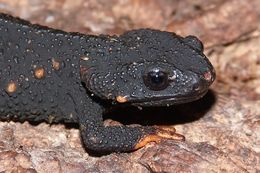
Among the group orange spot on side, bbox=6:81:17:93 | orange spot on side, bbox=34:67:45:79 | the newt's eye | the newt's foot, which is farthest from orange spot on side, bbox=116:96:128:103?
orange spot on side, bbox=6:81:17:93

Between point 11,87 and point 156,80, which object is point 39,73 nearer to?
point 11,87

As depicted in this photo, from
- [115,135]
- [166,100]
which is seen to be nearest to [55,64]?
[115,135]

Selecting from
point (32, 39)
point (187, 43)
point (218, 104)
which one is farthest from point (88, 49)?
point (218, 104)

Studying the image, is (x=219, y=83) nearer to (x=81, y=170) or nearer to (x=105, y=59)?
(x=105, y=59)

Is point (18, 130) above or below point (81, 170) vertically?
above

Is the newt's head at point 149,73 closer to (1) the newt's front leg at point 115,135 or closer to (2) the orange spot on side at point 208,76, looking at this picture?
(2) the orange spot on side at point 208,76

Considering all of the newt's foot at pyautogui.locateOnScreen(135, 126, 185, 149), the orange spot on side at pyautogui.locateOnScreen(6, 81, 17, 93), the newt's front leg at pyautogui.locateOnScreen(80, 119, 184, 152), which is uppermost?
the orange spot on side at pyautogui.locateOnScreen(6, 81, 17, 93)

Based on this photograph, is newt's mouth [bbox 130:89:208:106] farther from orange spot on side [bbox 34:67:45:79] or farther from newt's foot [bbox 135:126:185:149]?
orange spot on side [bbox 34:67:45:79]
